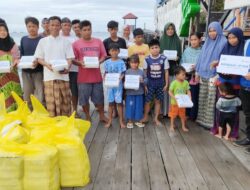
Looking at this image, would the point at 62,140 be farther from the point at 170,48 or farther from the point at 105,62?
the point at 170,48

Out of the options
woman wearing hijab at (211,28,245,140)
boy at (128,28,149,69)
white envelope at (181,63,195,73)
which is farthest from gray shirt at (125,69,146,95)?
woman wearing hijab at (211,28,245,140)

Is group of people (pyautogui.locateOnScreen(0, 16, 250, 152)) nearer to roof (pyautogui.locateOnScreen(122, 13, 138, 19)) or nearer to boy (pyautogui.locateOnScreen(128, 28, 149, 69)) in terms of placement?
boy (pyautogui.locateOnScreen(128, 28, 149, 69))

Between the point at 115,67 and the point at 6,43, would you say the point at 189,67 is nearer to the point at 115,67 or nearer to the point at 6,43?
the point at 115,67

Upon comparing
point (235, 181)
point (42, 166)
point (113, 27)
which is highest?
point (113, 27)

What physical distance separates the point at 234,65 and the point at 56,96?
7.57ft

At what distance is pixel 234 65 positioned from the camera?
12.0ft

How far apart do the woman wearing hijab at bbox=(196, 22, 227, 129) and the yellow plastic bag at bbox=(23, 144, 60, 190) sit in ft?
8.64

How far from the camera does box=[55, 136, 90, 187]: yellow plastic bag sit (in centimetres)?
282

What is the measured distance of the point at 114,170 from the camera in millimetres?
3279

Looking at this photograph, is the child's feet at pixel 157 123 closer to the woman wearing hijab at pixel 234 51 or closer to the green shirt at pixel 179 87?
the green shirt at pixel 179 87

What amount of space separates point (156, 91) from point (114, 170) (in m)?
1.86

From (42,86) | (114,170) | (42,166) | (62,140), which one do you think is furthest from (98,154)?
(42,86)

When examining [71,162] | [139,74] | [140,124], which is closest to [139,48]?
[139,74]

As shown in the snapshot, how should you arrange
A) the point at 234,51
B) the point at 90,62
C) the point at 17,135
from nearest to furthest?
the point at 17,135 → the point at 234,51 → the point at 90,62
